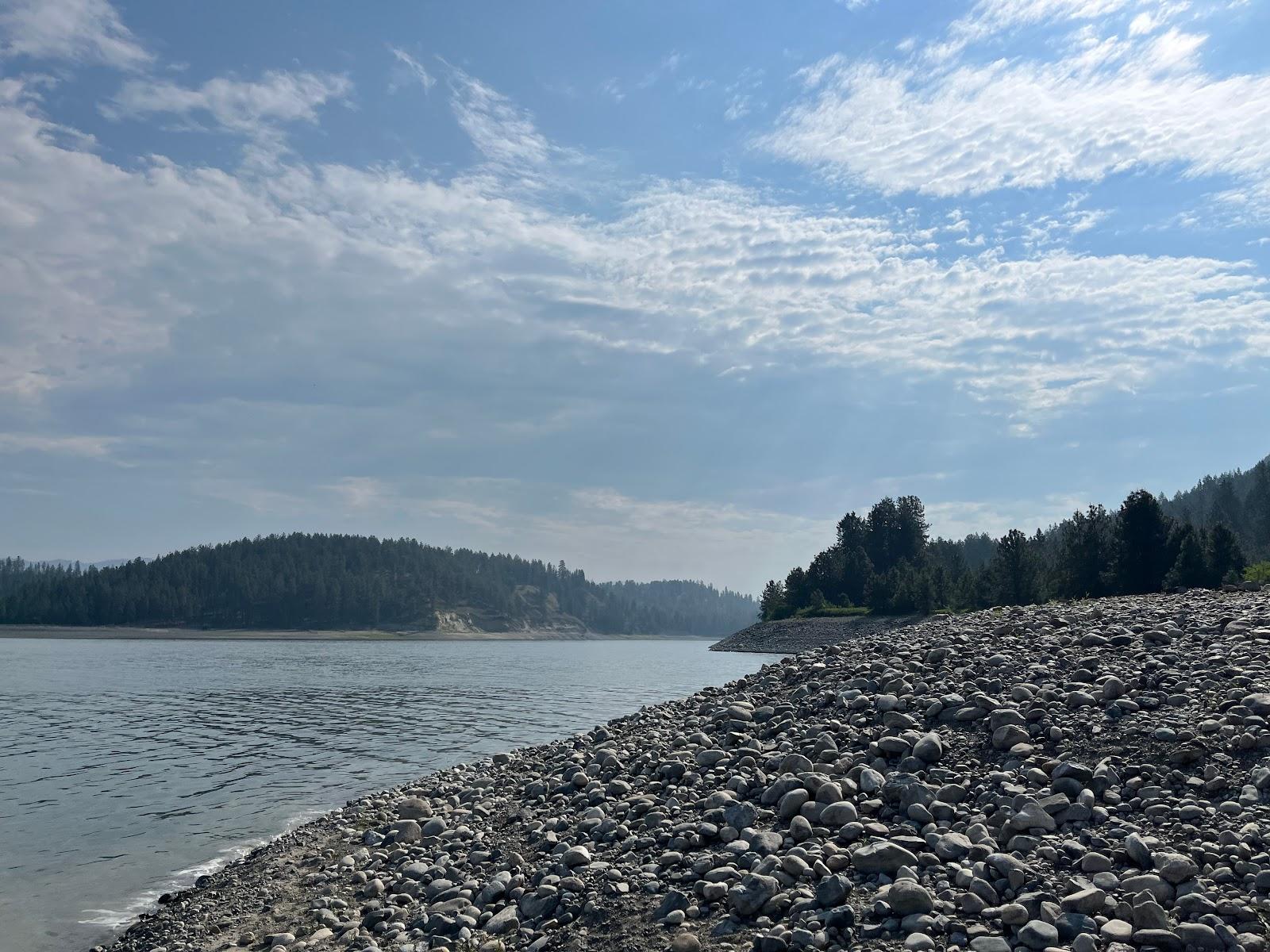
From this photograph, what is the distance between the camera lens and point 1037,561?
84.3 metres

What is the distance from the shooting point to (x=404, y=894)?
489 inches

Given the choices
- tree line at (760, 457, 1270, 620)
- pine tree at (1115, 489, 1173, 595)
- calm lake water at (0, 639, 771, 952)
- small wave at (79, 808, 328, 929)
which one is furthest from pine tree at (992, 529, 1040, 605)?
small wave at (79, 808, 328, 929)

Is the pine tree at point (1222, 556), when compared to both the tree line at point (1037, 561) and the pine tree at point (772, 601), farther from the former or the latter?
the pine tree at point (772, 601)

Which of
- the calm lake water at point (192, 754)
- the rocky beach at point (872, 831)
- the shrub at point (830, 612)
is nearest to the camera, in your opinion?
the rocky beach at point (872, 831)

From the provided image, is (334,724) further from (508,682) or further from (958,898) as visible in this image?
(958,898)

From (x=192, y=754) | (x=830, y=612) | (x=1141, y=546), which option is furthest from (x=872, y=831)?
(x=830, y=612)

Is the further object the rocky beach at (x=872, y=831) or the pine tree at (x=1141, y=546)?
the pine tree at (x=1141, y=546)

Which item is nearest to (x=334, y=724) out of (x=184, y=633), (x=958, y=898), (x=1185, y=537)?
(x=958, y=898)

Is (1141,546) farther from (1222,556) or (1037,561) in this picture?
(1037,561)

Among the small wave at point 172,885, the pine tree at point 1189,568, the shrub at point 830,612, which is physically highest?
the pine tree at point 1189,568

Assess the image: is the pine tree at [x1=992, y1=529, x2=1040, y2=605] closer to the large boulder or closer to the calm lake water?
the calm lake water

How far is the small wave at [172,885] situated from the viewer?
1409 cm

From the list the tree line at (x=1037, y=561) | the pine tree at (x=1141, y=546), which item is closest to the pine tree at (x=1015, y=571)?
the tree line at (x=1037, y=561)

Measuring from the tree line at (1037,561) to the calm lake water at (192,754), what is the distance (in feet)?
98.5
